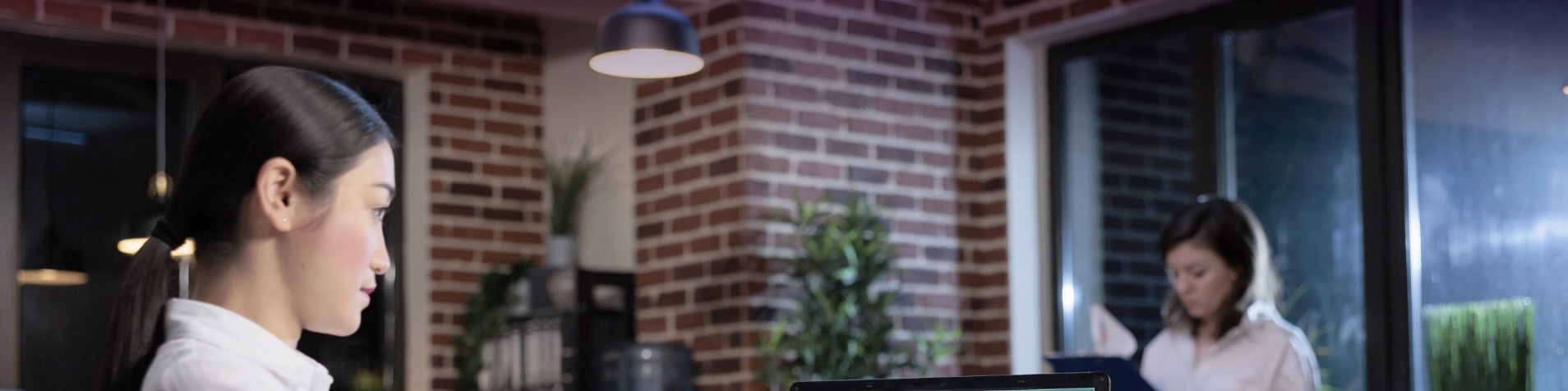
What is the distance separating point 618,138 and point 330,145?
14.6ft

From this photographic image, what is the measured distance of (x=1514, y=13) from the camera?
14.0 feet

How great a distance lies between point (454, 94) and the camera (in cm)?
590

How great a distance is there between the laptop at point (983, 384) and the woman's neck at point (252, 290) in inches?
24.4

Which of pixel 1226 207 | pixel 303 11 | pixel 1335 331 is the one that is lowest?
pixel 1335 331

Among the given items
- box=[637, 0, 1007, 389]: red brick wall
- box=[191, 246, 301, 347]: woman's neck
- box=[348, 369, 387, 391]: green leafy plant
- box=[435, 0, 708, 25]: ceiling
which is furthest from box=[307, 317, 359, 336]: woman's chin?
box=[348, 369, 387, 391]: green leafy plant

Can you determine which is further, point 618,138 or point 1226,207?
point 618,138

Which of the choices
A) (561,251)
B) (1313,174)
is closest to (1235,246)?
(1313,174)

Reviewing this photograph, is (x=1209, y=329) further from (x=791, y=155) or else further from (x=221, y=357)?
(x=221, y=357)

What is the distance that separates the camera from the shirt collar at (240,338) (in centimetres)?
117

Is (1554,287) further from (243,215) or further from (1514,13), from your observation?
(243,215)

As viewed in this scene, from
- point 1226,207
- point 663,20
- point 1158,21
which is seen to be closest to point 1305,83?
point 1158,21

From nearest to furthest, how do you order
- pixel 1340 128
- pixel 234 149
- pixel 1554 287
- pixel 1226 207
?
pixel 234 149, pixel 1226 207, pixel 1554 287, pixel 1340 128

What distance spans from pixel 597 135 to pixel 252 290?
4553 mm

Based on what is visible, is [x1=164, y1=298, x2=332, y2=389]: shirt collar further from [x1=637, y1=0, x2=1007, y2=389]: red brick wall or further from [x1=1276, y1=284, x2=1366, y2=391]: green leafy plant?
[x1=1276, y1=284, x2=1366, y2=391]: green leafy plant
